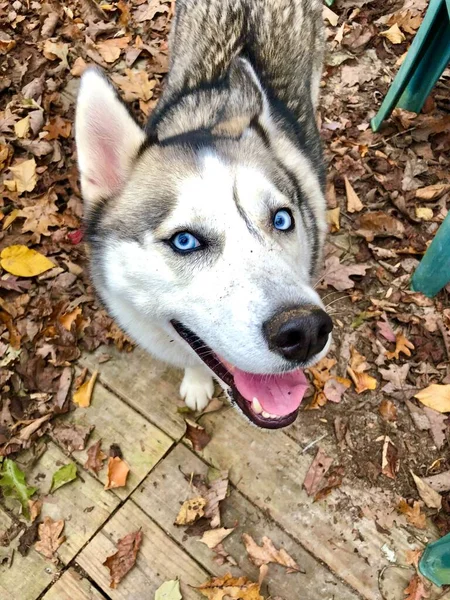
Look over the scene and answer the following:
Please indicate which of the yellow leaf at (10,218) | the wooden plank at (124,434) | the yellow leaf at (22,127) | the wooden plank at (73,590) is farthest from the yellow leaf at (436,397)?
the yellow leaf at (22,127)

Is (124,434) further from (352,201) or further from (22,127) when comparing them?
(22,127)

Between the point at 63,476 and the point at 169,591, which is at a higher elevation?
the point at 63,476

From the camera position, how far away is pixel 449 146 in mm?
4230

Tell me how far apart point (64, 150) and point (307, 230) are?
2.61 m

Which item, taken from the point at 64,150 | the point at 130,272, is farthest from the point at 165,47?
the point at 130,272

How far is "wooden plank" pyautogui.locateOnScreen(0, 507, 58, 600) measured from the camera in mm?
2822

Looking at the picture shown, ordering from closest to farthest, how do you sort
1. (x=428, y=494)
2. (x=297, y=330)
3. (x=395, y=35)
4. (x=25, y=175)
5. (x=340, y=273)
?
(x=297, y=330), (x=428, y=494), (x=340, y=273), (x=25, y=175), (x=395, y=35)

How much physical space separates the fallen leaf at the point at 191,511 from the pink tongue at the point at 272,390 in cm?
112

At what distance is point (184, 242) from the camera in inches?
81.0

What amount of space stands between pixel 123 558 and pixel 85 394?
1029 millimetres

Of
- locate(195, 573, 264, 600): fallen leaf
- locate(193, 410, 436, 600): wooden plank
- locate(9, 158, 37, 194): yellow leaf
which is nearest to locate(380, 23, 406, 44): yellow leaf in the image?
locate(9, 158, 37, 194): yellow leaf

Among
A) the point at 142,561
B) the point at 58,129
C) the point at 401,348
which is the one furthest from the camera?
the point at 58,129

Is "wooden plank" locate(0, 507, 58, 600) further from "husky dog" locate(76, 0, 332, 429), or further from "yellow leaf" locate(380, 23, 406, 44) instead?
"yellow leaf" locate(380, 23, 406, 44)

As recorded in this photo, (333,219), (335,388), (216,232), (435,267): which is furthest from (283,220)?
(333,219)
